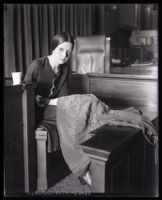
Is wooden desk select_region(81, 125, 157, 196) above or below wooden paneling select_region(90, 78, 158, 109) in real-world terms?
below

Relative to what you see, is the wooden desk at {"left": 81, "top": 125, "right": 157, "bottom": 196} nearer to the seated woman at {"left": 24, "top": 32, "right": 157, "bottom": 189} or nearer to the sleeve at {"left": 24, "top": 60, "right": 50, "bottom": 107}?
the seated woman at {"left": 24, "top": 32, "right": 157, "bottom": 189}

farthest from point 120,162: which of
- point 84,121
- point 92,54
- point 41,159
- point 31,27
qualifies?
point 31,27

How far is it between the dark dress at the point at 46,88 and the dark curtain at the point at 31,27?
136 centimetres

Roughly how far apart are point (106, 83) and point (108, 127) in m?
0.99

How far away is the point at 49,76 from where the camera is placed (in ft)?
6.81

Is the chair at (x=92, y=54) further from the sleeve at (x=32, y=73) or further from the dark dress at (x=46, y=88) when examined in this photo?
the sleeve at (x=32, y=73)

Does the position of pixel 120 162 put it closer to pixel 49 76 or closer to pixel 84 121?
pixel 84 121

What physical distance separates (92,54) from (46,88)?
1738 mm

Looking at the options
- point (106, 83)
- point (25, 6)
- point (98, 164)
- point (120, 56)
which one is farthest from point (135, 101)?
point (120, 56)

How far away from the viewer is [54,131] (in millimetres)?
1849

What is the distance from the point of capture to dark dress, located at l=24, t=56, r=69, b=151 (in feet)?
6.17

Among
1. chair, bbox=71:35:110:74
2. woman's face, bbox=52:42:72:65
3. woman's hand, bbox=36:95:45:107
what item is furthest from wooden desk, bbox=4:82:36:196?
chair, bbox=71:35:110:74

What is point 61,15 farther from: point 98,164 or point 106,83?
point 98,164

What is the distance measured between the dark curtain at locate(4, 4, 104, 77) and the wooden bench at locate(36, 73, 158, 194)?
1103 mm
